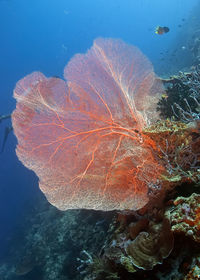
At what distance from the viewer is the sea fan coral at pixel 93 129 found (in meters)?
2.80

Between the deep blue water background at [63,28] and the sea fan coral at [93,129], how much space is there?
61846 mm

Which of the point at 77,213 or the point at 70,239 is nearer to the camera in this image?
the point at 70,239

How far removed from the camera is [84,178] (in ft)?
9.58

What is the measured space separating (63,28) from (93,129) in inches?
6594

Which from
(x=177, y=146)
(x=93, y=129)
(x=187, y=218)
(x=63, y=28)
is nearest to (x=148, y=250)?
(x=187, y=218)

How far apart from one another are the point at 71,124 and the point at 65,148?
1.45 ft

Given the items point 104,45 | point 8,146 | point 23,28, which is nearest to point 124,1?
point 23,28

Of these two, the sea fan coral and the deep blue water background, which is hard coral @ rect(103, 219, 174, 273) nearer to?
the sea fan coral

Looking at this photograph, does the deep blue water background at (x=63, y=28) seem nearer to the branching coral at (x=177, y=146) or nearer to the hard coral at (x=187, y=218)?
the branching coral at (x=177, y=146)

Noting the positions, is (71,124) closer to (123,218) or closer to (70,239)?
(123,218)

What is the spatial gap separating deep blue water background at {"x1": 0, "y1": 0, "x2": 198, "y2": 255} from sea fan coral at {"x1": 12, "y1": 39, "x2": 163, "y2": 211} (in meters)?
61.8

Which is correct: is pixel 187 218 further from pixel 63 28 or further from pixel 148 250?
pixel 63 28

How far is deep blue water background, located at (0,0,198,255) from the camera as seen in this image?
300 ft

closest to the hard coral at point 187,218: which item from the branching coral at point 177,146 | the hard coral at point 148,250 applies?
the hard coral at point 148,250
